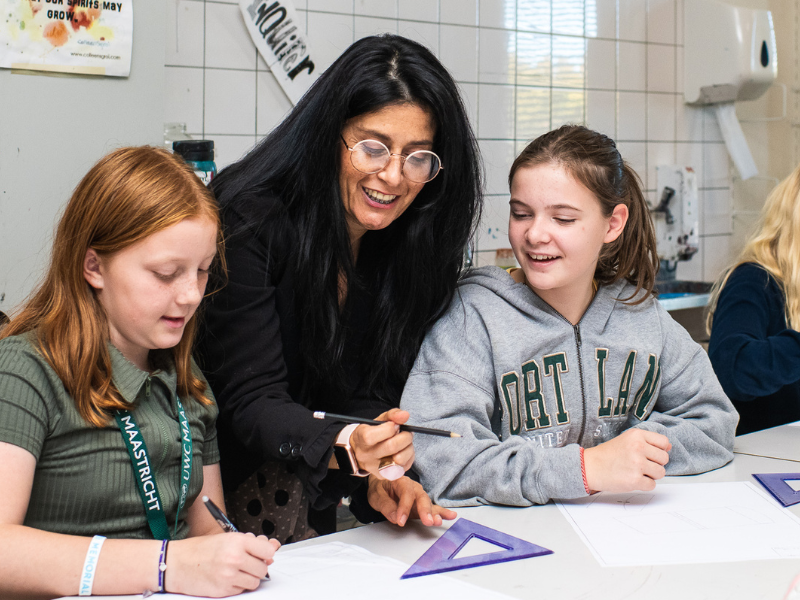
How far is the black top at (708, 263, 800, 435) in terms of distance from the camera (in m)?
1.61

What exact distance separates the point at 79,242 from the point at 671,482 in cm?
96

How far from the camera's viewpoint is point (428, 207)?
1360 mm

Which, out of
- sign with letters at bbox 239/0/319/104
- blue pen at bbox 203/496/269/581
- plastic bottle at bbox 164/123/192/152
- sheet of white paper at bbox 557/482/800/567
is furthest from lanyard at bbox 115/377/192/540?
sign with letters at bbox 239/0/319/104

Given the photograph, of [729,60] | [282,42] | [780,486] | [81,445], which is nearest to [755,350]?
[780,486]

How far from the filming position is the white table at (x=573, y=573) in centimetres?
84

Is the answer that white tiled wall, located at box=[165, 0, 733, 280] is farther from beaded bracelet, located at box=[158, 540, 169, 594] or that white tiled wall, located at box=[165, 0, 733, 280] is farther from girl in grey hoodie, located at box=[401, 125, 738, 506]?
beaded bracelet, located at box=[158, 540, 169, 594]

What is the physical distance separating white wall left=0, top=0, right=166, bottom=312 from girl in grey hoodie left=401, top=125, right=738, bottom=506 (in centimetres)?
95

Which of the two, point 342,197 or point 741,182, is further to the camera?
point 741,182

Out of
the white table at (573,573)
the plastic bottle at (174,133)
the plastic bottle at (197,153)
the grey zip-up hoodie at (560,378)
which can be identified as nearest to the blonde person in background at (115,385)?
the white table at (573,573)

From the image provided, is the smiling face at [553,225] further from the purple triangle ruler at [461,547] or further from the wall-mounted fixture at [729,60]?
the wall-mounted fixture at [729,60]

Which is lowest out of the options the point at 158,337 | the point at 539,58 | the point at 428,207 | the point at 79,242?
the point at 158,337

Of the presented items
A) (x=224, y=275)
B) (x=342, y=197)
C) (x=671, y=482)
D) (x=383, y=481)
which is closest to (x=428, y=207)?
(x=342, y=197)

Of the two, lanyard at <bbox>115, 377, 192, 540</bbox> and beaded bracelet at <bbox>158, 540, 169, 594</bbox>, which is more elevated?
lanyard at <bbox>115, 377, 192, 540</bbox>

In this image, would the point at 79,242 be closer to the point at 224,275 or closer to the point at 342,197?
the point at 224,275
